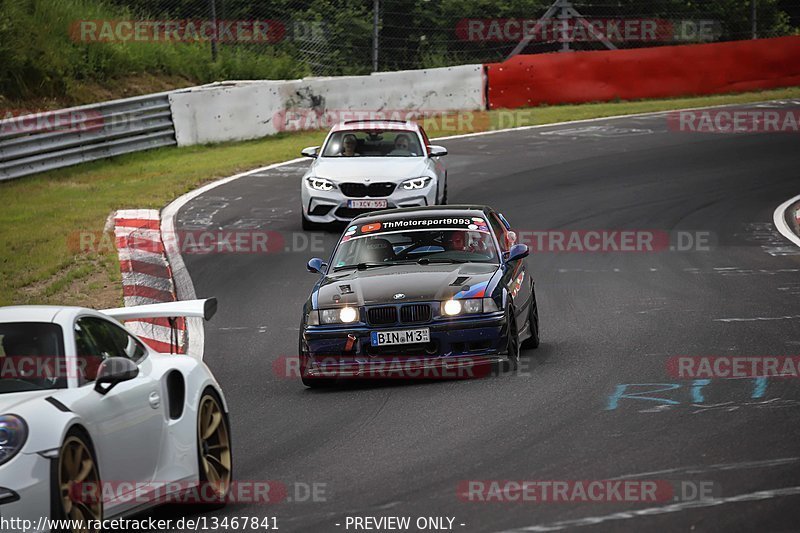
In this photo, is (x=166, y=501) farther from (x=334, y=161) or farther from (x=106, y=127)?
(x=106, y=127)

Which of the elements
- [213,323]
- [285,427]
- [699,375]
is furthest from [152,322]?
[699,375]

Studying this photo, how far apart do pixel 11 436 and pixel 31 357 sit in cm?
97

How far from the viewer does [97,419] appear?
6457mm

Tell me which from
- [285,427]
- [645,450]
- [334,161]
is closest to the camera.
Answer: [645,450]

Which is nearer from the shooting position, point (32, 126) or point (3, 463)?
point (3, 463)

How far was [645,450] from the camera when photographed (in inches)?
322

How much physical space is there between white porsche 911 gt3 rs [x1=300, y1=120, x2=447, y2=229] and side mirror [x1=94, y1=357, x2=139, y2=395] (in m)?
12.5

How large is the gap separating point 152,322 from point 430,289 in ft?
12.7

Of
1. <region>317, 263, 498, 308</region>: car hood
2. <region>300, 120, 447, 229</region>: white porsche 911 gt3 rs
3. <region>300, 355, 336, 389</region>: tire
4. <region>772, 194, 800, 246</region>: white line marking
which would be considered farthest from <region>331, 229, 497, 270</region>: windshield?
<region>772, 194, 800, 246</region>: white line marking

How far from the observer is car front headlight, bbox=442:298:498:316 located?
36.7ft

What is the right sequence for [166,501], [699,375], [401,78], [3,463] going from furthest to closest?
1. [401,78]
2. [699,375]
3. [166,501]
4. [3,463]

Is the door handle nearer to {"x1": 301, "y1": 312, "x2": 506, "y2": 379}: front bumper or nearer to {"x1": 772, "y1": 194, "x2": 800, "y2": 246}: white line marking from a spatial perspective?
{"x1": 301, "y1": 312, "x2": 506, "y2": 379}: front bumper

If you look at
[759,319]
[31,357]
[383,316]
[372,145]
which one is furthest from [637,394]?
[372,145]

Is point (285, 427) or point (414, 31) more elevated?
point (414, 31)
